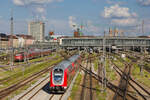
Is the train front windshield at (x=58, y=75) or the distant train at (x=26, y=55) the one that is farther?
the distant train at (x=26, y=55)

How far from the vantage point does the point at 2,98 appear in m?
26.3

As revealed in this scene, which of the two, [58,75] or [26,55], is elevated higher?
[58,75]

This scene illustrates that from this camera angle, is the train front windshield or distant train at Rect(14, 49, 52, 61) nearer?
the train front windshield

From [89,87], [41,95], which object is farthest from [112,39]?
[41,95]

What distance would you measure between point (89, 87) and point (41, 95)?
29.1 feet

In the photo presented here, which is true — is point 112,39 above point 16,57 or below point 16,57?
above

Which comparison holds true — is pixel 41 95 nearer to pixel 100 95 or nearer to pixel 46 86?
pixel 46 86

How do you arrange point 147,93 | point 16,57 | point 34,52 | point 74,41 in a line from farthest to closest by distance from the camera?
point 74,41 < point 34,52 < point 16,57 < point 147,93

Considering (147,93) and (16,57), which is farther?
(16,57)

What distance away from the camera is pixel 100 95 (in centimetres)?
2744

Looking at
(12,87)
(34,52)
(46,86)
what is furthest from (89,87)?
(34,52)

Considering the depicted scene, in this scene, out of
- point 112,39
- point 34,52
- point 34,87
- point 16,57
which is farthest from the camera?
point 112,39

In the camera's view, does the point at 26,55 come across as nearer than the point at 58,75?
No

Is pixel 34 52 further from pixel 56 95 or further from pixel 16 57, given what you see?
pixel 56 95
